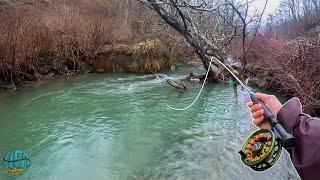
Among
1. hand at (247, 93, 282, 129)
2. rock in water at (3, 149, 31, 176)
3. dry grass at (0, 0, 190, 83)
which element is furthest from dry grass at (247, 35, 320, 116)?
hand at (247, 93, 282, 129)

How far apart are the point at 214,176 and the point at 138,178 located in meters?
1.06

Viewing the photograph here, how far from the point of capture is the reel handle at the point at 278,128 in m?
1.46

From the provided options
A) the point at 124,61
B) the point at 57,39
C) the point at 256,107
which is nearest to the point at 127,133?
the point at 256,107

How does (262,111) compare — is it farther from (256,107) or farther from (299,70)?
(299,70)

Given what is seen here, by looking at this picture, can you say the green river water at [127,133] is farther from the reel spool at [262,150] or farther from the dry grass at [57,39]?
the reel spool at [262,150]

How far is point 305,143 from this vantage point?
1.44 meters

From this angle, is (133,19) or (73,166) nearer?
(73,166)

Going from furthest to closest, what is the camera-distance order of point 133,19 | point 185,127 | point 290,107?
point 133,19
point 185,127
point 290,107

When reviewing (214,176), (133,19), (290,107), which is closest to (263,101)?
(290,107)

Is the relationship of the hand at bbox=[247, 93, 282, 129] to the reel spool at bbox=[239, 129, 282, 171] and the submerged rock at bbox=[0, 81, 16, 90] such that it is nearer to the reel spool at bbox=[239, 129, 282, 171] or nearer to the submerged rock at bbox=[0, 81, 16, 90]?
the reel spool at bbox=[239, 129, 282, 171]

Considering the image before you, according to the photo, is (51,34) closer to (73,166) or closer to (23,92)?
(23,92)

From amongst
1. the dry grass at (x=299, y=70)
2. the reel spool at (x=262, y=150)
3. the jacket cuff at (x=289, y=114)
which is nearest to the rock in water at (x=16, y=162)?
the reel spool at (x=262, y=150)

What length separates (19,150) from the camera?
20.8ft

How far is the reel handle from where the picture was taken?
1.46m
